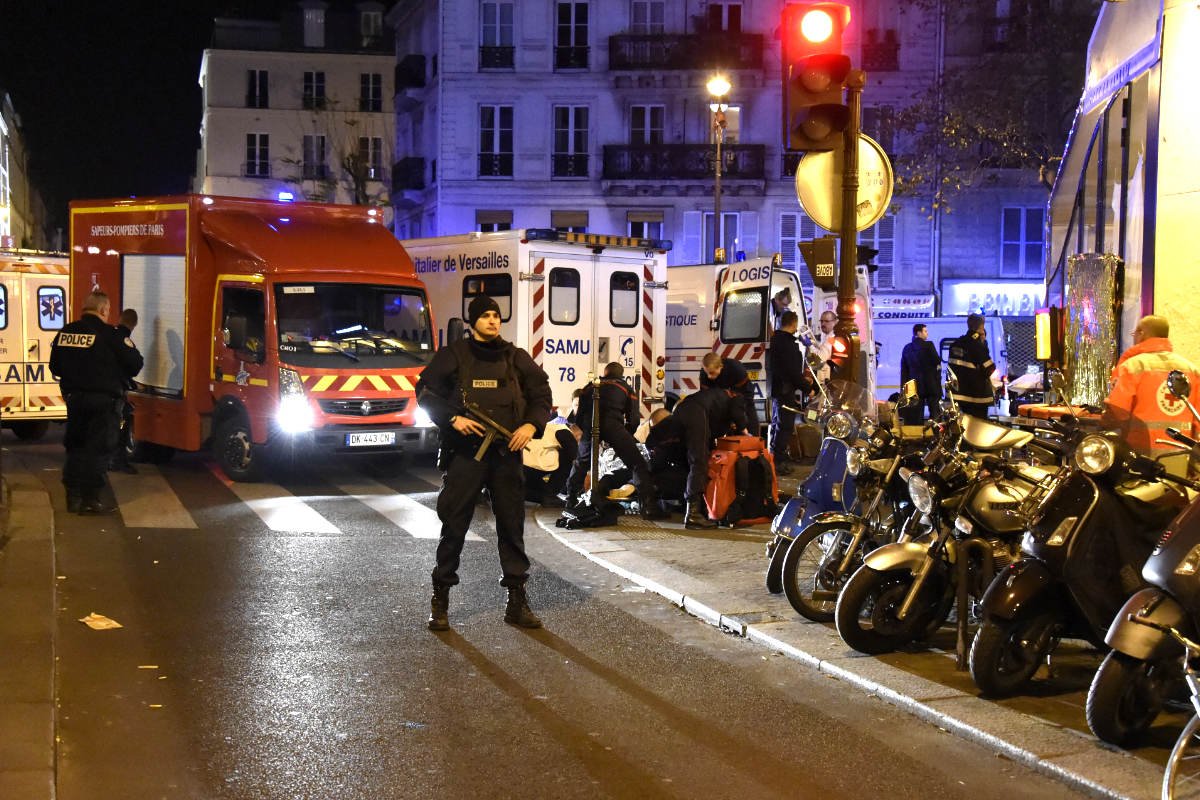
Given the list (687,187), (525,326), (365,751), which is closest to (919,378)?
(525,326)

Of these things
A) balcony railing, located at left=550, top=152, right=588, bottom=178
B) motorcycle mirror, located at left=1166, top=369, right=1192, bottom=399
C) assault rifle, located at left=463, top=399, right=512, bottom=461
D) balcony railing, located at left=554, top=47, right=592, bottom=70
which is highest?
balcony railing, located at left=554, top=47, right=592, bottom=70

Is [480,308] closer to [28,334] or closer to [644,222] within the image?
[28,334]

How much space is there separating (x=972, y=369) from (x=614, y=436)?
677 centimetres

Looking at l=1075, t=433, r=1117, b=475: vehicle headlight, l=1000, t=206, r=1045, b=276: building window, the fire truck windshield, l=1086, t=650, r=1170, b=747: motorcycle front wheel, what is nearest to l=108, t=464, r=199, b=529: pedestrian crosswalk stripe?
the fire truck windshield

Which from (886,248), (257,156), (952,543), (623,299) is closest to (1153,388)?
(952,543)

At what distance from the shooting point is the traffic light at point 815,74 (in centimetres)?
775

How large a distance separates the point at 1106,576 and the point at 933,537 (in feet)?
3.16

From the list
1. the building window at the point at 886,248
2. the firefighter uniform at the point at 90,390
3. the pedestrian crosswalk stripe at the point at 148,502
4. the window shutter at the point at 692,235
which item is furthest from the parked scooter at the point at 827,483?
the building window at the point at 886,248

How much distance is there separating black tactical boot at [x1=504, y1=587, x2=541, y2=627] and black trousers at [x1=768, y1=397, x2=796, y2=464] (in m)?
7.89

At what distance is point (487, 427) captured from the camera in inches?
282

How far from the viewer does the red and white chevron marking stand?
628 inches

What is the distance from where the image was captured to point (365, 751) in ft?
16.7

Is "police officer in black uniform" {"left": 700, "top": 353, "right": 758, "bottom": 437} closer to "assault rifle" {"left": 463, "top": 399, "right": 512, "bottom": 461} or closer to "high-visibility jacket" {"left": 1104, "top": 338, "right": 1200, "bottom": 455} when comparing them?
"assault rifle" {"left": 463, "top": 399, "right": 512, "bottom": 461}

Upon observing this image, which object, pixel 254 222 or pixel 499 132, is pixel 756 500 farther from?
pixel 499 132
